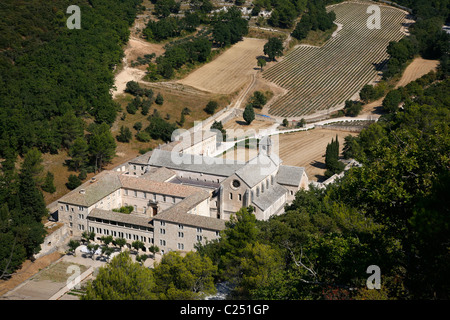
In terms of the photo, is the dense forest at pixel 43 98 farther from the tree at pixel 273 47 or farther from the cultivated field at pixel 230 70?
the tree at pixel 273 47

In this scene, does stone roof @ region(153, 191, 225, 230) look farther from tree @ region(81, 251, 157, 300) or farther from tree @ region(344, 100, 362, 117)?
tree @ region(344, 100, 362, 117)

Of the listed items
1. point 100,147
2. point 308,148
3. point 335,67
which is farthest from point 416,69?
point 100,147

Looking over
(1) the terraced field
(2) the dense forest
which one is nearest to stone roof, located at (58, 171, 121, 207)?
(2) the dense forest

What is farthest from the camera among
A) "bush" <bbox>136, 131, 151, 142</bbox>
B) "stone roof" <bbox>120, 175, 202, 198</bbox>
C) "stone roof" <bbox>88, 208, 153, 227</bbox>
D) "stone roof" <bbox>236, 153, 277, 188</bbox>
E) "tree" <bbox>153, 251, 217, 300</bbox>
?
"bush" <bbox>136, 131, 151, 142</bbox>

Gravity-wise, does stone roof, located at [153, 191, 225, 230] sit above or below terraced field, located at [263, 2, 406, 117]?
above

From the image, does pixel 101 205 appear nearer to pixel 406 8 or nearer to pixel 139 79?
pixel 139 79
